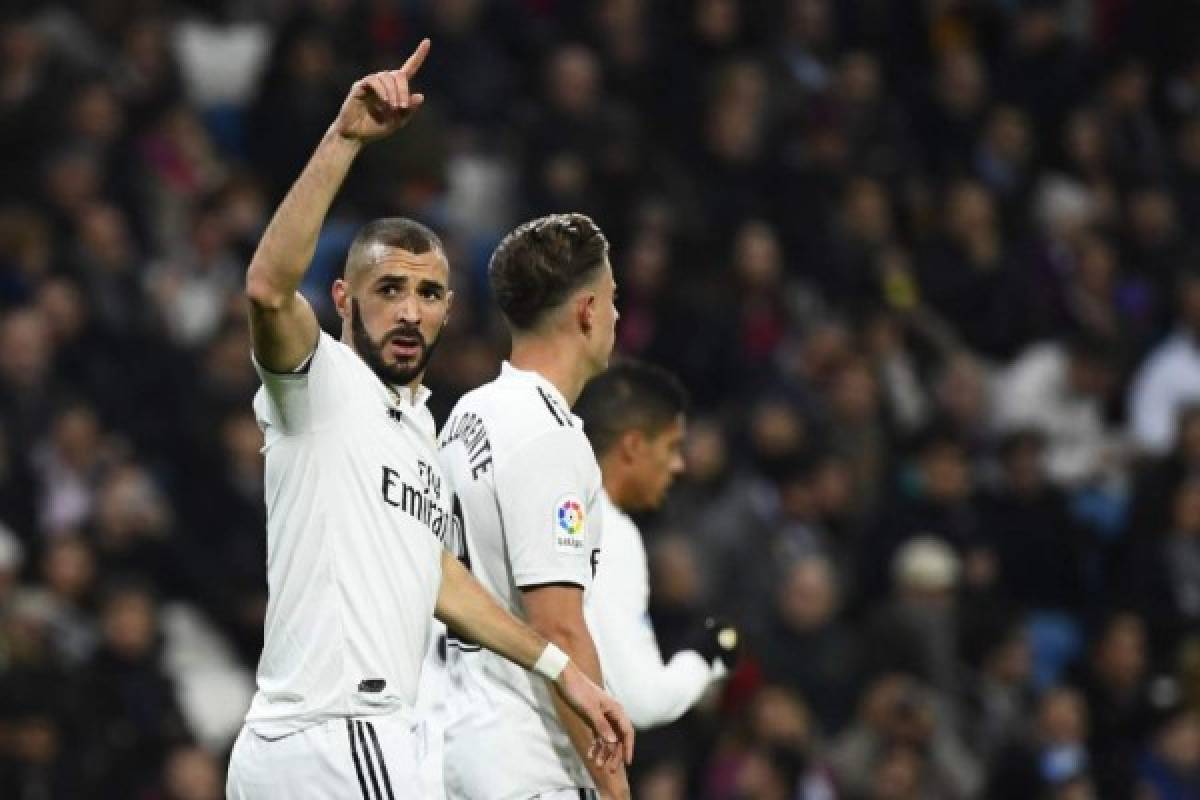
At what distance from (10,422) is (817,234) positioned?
4.85 meters

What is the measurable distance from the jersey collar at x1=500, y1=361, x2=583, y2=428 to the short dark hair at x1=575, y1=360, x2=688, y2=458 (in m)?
0.85

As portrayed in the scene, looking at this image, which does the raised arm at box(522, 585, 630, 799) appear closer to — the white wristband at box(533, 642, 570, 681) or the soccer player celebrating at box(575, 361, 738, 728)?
the white wristband at box(533, 642, 570, 681)

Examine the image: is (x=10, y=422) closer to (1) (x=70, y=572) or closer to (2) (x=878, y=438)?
(1) (x=70, y=572)

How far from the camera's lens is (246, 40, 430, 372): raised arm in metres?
5.02

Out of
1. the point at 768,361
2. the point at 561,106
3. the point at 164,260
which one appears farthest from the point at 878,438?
the point at 164,260

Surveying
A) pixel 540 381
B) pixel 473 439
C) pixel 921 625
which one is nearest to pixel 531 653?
pixel 473 439

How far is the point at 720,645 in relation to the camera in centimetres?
659

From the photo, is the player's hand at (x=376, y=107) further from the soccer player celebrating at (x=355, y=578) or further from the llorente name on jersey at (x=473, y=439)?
the llorente name on jersey at (x=473, y=439)

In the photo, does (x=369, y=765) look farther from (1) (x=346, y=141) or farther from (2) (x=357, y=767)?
(1) (x=346, y=141)

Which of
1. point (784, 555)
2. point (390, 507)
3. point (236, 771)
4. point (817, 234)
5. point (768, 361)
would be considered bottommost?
point (236, 771)

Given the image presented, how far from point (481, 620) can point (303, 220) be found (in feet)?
3.45

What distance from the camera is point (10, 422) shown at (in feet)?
35.6

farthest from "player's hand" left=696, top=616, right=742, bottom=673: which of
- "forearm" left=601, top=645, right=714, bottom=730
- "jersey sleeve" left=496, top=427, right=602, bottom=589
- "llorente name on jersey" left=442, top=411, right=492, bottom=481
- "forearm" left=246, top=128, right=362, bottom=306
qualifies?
"forearm" left=246, top=128, right=362, bottom=306

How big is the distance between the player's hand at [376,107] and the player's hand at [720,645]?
79.0 inches
